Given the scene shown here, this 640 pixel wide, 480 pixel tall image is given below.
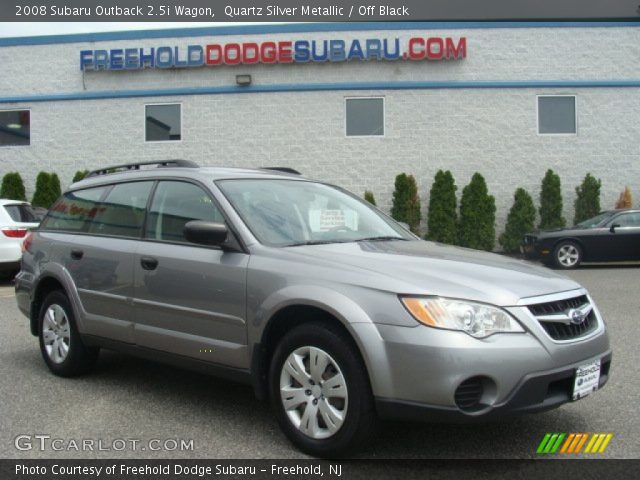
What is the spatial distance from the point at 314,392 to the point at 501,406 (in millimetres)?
993

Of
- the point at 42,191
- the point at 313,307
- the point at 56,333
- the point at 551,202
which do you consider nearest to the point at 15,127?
the point at 42,191

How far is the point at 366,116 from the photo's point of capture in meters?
18.4

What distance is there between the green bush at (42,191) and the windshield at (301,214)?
15265 millimetres

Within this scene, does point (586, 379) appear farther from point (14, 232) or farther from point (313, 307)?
point (14, 232)

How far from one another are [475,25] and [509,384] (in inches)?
660

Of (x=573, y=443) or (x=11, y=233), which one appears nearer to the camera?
(x=573, y=443)

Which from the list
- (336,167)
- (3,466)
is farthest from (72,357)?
(336,167)

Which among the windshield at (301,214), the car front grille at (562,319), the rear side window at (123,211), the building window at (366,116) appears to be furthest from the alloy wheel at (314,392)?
the building window at (366,116)

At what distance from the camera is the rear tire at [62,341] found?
5375mm

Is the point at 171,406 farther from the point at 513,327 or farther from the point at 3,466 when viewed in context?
the point at 513,327

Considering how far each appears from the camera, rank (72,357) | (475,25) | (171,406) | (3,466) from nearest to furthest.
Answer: (3,466) < (171,406) < (72,357) < (475,25)

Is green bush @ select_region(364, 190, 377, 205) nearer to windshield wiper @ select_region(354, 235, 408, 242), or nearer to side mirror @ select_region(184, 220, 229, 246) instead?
windshield wiper @ select_region(354, 235, 408, 242)

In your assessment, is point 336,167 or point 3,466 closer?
point 3,466

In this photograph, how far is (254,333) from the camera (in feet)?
12.8
